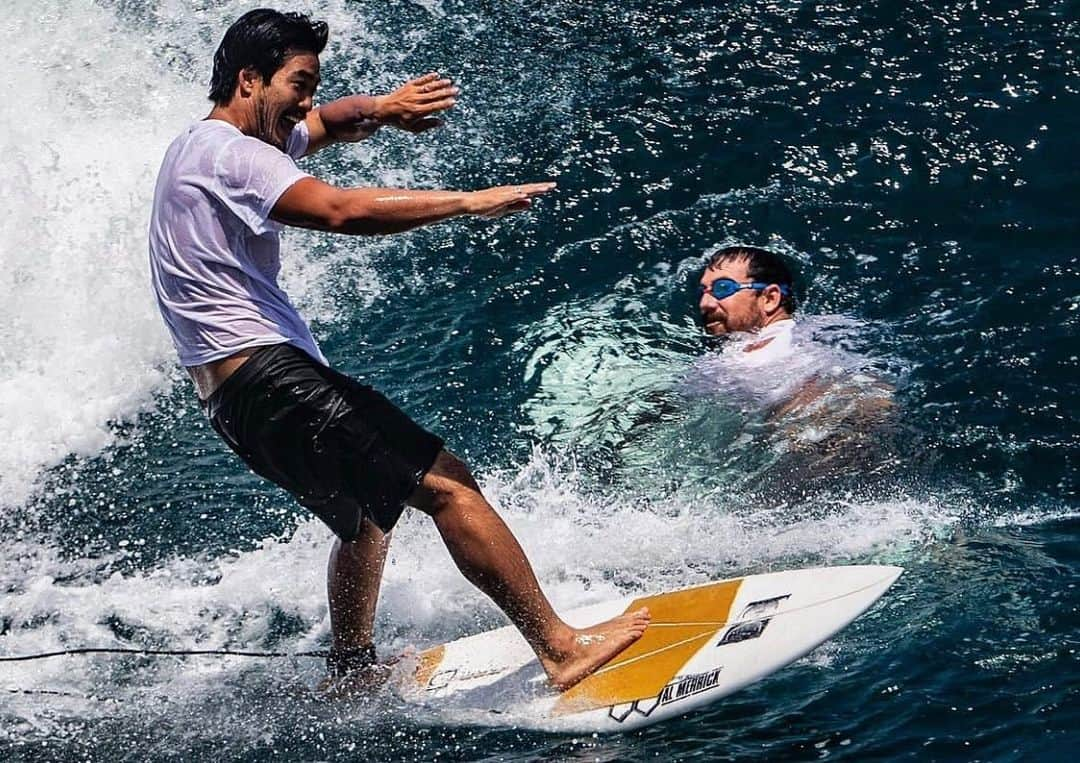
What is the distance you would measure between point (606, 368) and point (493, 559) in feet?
9.32

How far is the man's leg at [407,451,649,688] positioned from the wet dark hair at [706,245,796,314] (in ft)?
8.90

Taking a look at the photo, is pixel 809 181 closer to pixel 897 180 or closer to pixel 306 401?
pixel 897 180

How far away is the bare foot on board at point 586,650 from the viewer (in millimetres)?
4418

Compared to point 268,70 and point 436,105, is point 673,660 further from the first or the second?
point 268,70

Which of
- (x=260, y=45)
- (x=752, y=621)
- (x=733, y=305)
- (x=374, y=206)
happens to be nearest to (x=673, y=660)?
(x=752, y=621)

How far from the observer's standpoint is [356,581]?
463 centimetres

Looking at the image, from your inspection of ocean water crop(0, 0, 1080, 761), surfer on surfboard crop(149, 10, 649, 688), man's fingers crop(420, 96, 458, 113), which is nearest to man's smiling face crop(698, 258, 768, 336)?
→ ocean water crop(0, 0, 1080, 761)

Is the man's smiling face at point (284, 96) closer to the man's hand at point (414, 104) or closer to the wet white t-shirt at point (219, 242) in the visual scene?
the wet white t-shirt at point (219, 242)

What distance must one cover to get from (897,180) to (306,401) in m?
4.86

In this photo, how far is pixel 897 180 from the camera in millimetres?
8023

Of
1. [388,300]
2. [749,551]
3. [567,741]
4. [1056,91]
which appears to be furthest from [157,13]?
[567,741]

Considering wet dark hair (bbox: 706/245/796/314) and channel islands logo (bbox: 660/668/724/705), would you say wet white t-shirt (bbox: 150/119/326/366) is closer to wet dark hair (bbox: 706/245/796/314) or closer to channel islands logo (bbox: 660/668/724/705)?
channel islands logo (bbox: 660/668/724/705)

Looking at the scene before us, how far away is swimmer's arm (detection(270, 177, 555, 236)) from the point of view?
12.6 ft

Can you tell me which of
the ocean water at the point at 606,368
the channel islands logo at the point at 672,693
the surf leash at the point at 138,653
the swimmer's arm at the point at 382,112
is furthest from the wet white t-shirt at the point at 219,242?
the channel islands logo at the point at 672,693
